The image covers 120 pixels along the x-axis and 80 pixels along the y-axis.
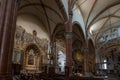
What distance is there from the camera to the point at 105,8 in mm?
19531

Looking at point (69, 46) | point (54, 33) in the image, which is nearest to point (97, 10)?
point (54, 33)

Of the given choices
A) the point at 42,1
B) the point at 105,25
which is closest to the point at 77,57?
the point at 105,25

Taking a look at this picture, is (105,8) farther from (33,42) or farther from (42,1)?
(33,42)

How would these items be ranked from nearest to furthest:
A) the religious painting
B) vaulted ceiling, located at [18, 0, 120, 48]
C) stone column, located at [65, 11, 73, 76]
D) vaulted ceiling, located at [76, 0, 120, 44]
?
stone column, located at [65, 11, 73, 76], vaulted ceiling, located at [18, 0, 120, 48], the religious painting, vaulted ceiling, located at [76, 0, 120, 44]

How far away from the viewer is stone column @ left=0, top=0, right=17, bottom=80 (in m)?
5.96

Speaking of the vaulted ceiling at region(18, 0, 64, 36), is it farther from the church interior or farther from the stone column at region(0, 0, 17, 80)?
the stone column at region(0, 0, 17, 80)

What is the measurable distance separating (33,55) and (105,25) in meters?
14.5

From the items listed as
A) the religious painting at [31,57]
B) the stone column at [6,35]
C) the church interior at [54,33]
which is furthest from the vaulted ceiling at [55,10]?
the stone column at [6,35]

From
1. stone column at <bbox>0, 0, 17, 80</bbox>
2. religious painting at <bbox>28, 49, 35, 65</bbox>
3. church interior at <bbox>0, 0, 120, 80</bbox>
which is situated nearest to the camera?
stone column at <bbox>0, 0, 17, 80</bbox>

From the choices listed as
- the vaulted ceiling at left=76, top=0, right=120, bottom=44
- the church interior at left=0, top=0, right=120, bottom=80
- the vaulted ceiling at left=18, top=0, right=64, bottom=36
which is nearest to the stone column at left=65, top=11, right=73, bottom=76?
the church interior at left=0, top=0, right=120, bottom=80

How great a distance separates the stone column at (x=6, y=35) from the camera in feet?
19.5

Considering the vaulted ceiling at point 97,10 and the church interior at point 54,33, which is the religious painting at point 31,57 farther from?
the vaulted ceiling at point 97,10

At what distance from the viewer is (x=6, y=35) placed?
6301mm

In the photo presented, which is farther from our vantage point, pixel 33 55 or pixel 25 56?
pixel 33 55
